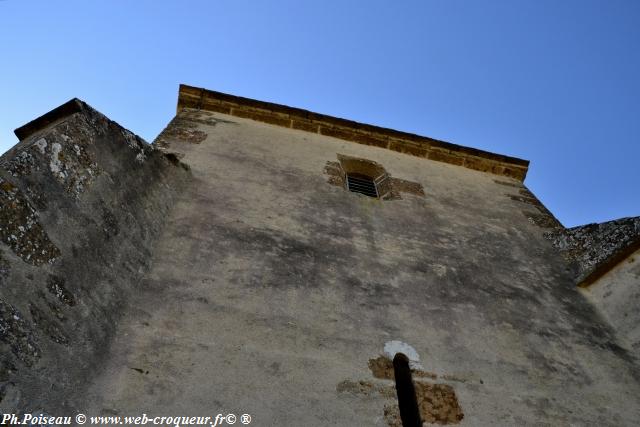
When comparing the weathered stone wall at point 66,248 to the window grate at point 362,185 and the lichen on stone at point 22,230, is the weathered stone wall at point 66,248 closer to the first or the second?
the lichen on stone at point 22,230

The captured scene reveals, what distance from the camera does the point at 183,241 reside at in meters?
4.11

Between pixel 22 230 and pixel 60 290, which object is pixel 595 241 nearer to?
pixel 60 290

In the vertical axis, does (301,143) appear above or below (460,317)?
above

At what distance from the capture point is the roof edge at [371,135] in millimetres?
7758

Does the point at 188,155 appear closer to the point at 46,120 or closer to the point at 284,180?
the point at 284,180

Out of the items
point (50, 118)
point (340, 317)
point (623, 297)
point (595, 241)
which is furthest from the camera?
point (595, 241)

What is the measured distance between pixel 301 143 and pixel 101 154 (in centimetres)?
389

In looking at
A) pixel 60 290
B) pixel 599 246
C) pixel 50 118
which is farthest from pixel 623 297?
pixel 50 118

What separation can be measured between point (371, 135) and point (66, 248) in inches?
231

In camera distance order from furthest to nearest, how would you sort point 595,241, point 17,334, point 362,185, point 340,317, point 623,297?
1. point 362,185
2. point 595,241
3. point 623,297
4. point 340,317
5. point 17,334

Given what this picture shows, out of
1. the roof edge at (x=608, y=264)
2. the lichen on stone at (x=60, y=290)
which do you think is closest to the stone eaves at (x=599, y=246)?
the roof edge at (x=608, y=264)

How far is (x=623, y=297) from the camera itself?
4.52 m

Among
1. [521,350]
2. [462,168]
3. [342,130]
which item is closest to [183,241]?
[521,350]

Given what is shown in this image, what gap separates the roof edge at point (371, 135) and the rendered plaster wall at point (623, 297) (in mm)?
3599
